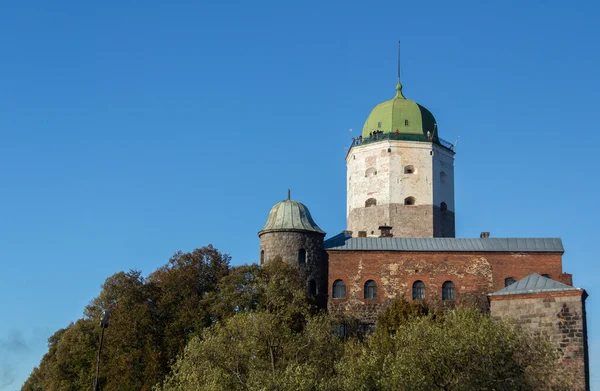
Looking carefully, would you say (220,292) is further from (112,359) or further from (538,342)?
(538,342)

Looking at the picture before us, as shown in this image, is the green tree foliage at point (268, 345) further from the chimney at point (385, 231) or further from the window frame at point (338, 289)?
the chimney at point (385, 231)

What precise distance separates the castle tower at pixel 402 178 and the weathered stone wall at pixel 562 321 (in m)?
19.8

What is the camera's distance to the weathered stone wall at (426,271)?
5433 centimetres

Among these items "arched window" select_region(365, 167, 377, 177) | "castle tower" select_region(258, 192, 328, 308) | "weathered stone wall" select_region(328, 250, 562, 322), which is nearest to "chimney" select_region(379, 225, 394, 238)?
"weathered stone wall" select_region(328, 250, 562, 322)

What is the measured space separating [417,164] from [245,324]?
32.3 metres

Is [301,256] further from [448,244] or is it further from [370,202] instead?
[370,202]

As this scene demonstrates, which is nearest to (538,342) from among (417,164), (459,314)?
(459,314)

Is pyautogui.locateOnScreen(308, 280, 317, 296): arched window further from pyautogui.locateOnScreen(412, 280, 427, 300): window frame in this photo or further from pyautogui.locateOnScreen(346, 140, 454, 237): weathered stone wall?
pyautogui.locateOnScreen(346, 140, 454, 237): weathered stone wall

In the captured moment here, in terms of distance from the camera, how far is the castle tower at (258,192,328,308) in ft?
178

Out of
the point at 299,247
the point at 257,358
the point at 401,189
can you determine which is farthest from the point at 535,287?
the point at 401,189

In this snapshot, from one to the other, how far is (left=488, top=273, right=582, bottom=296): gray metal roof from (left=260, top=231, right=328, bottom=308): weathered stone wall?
11367mm

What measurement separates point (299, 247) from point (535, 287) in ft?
47.5

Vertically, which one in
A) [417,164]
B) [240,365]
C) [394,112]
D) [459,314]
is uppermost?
[394,112]

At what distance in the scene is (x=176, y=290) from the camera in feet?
164
